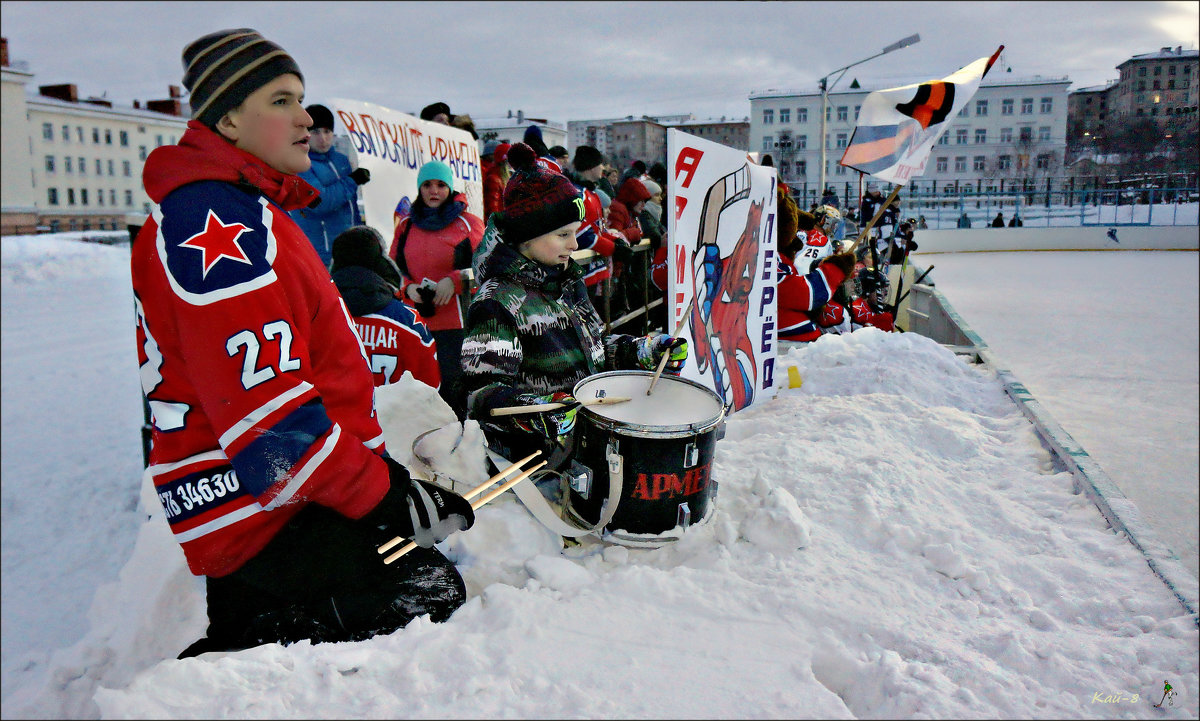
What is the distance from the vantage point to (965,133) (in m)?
57.0

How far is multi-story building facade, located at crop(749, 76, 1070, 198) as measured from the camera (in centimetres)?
4853

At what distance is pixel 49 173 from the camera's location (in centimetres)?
5144

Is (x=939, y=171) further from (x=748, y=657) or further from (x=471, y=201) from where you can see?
(x=748, y=657)

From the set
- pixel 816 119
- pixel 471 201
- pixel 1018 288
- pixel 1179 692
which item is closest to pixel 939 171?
pixel 816 119

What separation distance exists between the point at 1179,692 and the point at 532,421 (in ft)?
6.71


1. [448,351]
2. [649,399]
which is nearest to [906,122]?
[448,351]

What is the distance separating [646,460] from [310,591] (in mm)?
1106

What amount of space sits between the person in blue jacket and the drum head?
3.49 metres

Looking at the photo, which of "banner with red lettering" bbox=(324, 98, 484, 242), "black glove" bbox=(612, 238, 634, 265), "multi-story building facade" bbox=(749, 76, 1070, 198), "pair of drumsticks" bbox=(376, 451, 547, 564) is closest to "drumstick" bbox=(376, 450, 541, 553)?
"pair of drumsticks" bbox=(376, 451, 547, 564)

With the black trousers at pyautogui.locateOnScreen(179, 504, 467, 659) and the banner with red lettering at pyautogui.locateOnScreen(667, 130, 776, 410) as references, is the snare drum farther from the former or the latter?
the banner with red lettering at pyautogui.locateOnScreen(667, 130, 776, 410)

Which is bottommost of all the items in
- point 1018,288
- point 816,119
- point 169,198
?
point 1018,288

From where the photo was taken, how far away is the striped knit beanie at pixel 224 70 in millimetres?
1769

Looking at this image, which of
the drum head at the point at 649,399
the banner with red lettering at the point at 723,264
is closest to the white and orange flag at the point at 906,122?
the banner with red lettering at the point at 723,264

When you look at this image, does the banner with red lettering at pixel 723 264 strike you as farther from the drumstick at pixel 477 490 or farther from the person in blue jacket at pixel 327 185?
the person in blue jacket at pixel 327 185
